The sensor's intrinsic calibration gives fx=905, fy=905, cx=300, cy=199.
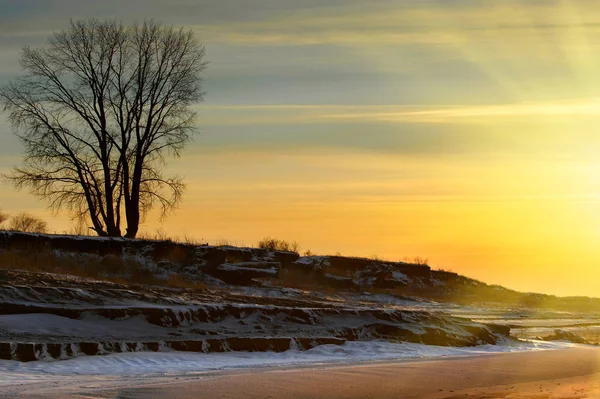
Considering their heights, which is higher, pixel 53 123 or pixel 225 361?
pixel 53 123

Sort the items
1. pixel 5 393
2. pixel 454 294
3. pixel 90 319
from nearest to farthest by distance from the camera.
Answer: pixel 5 393 → pixel 90 319 → pixel 454 294

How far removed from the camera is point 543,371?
1424 cm

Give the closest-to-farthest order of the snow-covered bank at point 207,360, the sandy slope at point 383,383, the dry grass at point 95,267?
the sandy slope at point 383,383, the snow-covered bank at point 207,360, the dry grass at point 95,267

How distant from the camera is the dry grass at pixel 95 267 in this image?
75.0ft

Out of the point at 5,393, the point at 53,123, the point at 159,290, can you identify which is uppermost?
the point at 53,123

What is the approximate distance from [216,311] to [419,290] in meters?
18.8

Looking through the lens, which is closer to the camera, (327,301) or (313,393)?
(313,393)

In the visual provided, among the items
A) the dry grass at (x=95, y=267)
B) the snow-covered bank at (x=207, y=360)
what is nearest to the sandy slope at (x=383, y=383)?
the snow-covered bank at (x=207, y=360)

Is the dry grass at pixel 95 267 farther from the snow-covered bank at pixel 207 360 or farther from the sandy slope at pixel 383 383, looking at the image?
the sandy slope at pixel 383 383

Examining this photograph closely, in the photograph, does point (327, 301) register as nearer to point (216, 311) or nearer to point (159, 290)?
point (159, 290)

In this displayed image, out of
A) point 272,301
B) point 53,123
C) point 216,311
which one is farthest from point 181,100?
point 216,311

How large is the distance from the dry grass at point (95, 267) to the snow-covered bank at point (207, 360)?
26.8 ft

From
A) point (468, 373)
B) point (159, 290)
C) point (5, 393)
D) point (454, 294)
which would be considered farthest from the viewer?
point (454, 294)

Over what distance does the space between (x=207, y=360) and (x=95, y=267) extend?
1206 cm
